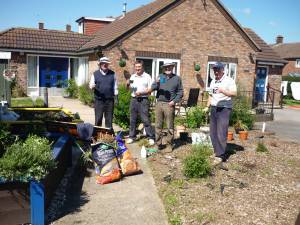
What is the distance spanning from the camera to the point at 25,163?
3.88m

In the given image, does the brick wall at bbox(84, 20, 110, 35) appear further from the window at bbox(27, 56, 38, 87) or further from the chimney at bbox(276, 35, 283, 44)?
the chimney at bbox(276, 35, 283, 44)

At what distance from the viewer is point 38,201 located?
157 inches

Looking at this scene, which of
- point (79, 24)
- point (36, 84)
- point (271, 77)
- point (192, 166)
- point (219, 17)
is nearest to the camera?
point (192, 166)

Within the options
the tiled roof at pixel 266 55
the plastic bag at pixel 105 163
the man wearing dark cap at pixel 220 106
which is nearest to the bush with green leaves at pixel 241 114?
the man wearing dark cap at pixel 220 106

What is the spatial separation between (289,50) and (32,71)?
3576cm

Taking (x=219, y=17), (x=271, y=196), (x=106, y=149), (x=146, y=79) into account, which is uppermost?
(x=219, y=17)

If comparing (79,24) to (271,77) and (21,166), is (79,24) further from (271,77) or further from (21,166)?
(21,166)

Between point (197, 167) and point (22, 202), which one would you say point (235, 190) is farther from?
point (22, 202)

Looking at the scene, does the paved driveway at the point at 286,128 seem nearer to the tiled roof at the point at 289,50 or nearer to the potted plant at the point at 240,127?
the potted plant at the point at 240,127

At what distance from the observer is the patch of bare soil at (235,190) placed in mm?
4512

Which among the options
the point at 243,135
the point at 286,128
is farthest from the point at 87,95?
the point at 286,128

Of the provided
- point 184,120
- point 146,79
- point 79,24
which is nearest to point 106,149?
point 146,79

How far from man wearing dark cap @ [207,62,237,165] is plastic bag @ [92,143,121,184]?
2082 mm

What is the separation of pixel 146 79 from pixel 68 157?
254 cm
